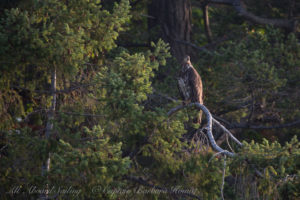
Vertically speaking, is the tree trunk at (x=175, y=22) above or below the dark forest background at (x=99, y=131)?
above

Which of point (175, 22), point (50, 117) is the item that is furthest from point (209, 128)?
point (175, 22)

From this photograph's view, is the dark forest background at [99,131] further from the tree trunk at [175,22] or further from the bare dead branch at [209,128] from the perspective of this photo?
the tree trunk at [175,22]

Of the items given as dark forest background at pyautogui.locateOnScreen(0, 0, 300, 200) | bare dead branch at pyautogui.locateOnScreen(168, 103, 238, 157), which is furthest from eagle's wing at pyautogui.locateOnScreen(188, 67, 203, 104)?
bare dead branch at pyautogui.locateOnScreen(168, 103, 238, 157)

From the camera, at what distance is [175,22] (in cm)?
1046

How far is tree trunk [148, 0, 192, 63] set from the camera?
10328 mm

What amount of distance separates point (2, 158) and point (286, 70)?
19.8 feet

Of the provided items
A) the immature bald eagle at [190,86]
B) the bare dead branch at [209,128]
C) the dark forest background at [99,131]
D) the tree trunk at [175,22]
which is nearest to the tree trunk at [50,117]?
the dark forest background at [99,131]

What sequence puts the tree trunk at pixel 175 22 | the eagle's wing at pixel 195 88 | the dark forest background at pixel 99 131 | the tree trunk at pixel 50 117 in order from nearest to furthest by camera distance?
the dark forest background at pixel 99 131 → the tree trunk at pixel 50 117 → the eagle's wing at pixel 195 88 → the tree trunk at pixel 175 22

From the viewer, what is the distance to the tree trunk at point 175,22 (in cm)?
1033

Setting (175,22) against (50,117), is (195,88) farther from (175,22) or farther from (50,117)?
(175,22)

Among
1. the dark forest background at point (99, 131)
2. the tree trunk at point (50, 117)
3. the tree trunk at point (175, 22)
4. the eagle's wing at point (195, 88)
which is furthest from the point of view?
the tree trunk at point (175, 22)

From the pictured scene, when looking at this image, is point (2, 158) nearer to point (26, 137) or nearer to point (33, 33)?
point (26, 137)

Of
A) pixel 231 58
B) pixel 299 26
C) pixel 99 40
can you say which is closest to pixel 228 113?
pixel 231 58

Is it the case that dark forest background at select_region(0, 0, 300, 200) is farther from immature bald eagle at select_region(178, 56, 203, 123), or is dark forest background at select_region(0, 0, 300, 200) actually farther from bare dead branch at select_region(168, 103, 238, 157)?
immature bald eagle at select_region(178, 56, 203, 123)
